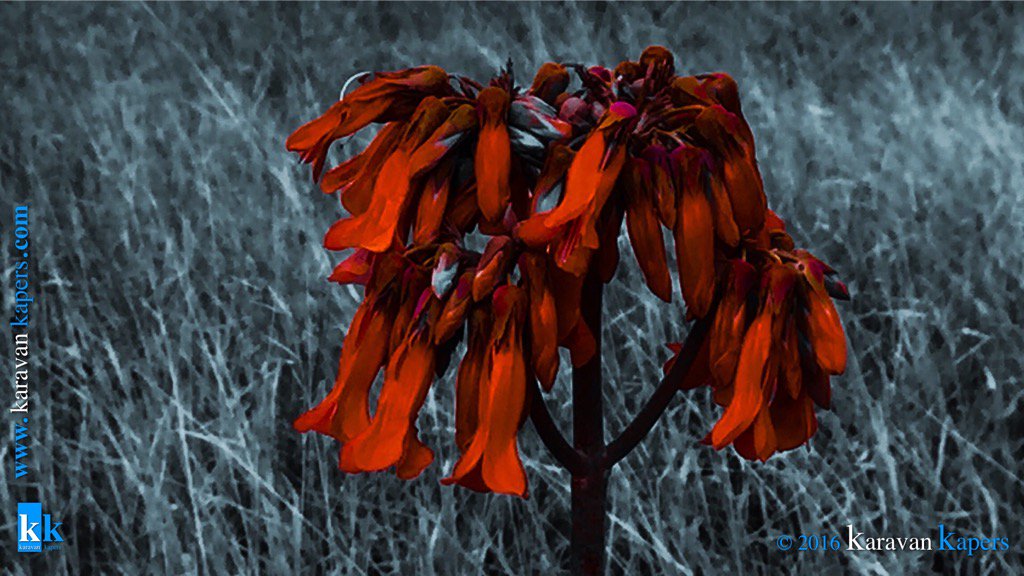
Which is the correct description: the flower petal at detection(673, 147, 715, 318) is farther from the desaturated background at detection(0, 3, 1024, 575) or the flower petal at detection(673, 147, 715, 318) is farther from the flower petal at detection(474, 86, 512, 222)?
the desaturated background at detection(0, 3, 1024, 575)

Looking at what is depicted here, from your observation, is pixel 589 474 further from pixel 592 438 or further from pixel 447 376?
pixel 447 376

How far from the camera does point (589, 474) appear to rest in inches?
58.7

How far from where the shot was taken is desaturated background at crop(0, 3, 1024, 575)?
2.31m

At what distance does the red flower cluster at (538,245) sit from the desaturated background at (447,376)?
0.85 metres

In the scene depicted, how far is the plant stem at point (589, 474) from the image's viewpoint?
1.46 m

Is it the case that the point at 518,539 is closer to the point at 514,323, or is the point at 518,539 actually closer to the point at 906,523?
the point at 906,523

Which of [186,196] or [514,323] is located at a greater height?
→ [186,196]

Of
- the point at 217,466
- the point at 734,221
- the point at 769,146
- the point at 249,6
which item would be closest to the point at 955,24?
the point at 769,146

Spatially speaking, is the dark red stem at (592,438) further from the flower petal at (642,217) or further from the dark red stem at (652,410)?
the flower petal at (642,217)

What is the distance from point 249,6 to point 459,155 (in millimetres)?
2468

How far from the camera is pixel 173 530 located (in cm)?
231

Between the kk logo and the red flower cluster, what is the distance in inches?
44.3

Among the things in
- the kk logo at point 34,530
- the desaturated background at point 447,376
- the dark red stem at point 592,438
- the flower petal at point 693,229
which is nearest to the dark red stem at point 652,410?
the dark red stem at point 592,438

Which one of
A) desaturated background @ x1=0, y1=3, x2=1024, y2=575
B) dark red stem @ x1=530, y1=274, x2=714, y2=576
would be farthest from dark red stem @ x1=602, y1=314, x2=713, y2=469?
desaturated background @ x1=0, y1=3, x2=1024, y2=575
